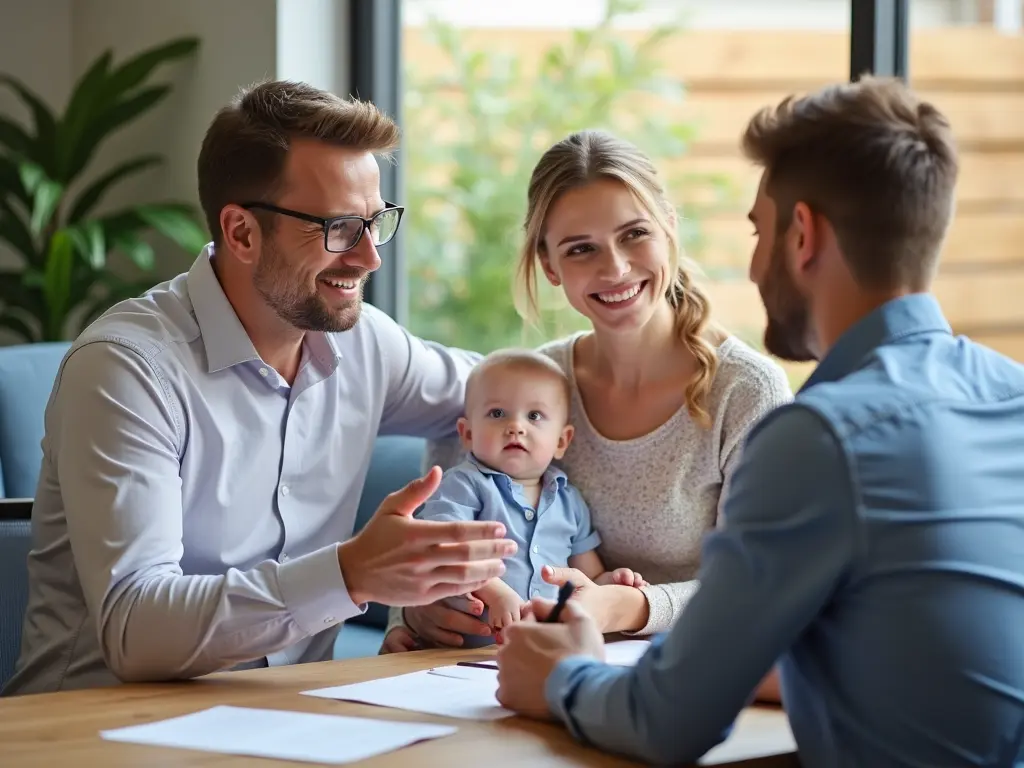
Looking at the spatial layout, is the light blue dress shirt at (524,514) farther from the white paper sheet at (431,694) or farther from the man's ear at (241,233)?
the man's ear at (241,233)

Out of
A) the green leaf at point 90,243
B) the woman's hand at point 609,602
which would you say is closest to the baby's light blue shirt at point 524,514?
the woman's hand at point 609,602

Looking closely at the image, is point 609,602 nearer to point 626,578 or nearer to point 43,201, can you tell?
point 626,578

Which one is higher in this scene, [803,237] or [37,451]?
[803,237]

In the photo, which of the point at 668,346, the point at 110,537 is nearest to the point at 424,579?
the point at 110,537

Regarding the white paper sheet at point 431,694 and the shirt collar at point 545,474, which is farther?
the shirt collar at point 545,474

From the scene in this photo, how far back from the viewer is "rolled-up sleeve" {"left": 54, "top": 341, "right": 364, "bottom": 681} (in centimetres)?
178

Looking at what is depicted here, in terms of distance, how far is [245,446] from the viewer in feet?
7.11

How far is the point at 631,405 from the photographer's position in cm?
235

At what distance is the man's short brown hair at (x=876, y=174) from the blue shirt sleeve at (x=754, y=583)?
0.22 metres

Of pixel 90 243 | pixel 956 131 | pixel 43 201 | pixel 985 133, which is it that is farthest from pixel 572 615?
pixel 43 201

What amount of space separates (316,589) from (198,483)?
42 centimetres

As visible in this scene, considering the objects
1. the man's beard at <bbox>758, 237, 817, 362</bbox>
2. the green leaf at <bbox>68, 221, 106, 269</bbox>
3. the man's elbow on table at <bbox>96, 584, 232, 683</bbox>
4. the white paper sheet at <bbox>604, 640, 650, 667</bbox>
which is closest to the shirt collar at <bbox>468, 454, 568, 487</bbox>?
the white paper sheet at <bbox>604, 640, 650, 667</bbox>

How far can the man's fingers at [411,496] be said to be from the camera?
171 cm

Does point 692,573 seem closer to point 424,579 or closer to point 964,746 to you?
point 424,579
